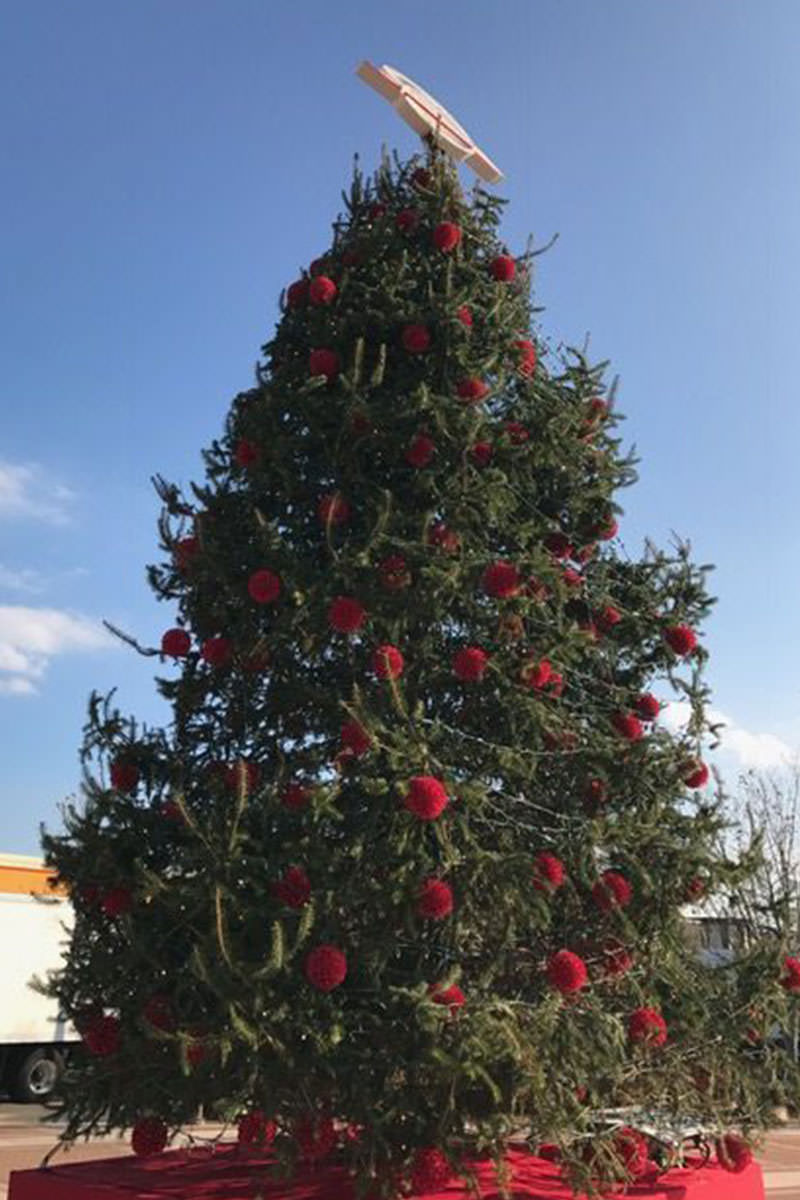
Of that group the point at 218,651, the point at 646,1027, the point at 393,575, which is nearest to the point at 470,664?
the point at 393,575

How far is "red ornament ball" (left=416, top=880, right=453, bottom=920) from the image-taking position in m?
4.27

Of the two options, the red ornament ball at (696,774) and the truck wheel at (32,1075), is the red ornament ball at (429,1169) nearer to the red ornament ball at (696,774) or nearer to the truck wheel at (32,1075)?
the red ornament ball at (696,774)

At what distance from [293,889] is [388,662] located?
983mm

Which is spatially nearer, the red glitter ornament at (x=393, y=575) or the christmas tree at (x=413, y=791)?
the christmas tree at (x=413, y=791)

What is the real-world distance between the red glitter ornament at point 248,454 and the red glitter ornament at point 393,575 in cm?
88

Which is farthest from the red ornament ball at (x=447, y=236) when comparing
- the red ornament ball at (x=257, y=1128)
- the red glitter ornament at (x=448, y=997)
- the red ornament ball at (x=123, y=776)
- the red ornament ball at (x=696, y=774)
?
the red ornament ball at (x=257, y=1128)

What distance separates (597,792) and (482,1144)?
5.28ft

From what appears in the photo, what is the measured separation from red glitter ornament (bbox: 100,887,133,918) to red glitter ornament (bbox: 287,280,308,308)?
10.3 feet

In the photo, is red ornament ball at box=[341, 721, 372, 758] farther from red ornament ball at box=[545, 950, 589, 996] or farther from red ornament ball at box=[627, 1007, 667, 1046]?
red ornament ball at box=[627, 1007, 667, 1046]

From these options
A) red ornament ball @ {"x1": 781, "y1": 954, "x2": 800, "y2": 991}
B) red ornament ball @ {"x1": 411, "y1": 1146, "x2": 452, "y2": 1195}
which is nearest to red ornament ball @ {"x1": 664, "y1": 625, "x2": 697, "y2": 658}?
red ornament ball @ {"x1": 781, "y1": 954, "x2": 800, "y2": 991}

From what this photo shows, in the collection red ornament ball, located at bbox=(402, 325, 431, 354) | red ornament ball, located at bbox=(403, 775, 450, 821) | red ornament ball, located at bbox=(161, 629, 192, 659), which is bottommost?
red ornament ball, located at bbox=(403, 775, 450, 821)

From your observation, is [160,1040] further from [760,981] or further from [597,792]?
[760,981]

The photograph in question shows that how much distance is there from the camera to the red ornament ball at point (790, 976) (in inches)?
201

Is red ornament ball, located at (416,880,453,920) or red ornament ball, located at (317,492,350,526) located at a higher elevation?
red ornament ball, located at (317,492,350,526)
